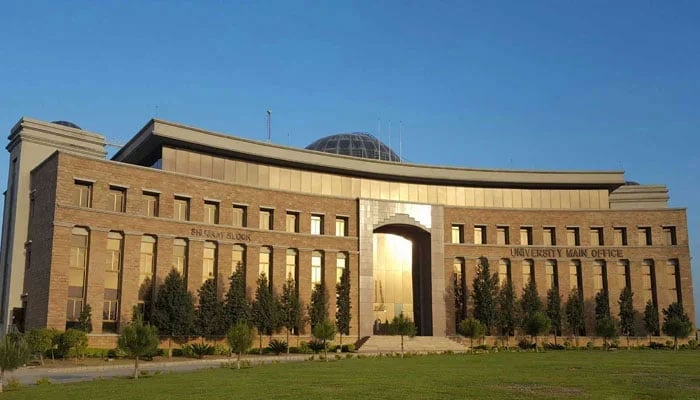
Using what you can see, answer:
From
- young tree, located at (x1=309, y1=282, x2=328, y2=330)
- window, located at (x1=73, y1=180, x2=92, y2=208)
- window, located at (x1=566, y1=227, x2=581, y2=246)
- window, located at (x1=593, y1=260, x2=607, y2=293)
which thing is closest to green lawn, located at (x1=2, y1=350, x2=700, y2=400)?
window, located at (x1=73, y1=180, x2=92, y2=208)

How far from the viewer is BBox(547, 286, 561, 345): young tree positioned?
2459 inches

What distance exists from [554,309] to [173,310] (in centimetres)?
3435

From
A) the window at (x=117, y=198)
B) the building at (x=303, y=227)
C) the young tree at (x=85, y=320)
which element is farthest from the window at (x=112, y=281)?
the young tree at (x=85, y=320)

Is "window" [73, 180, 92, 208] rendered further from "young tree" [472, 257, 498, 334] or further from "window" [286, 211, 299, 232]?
"young tree" [472, 257, 498, 334]

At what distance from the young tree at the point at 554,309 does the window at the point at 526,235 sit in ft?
18.1

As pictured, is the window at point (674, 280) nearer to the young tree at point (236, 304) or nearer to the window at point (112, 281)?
the young tree at point (236, 304)

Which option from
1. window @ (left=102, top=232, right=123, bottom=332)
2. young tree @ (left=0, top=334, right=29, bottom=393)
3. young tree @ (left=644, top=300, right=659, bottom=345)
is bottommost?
young tree @ (left=0, top=334, right=29, bottom=393)

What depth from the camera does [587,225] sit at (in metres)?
67.2

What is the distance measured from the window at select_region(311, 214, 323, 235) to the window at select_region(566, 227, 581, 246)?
2463cm

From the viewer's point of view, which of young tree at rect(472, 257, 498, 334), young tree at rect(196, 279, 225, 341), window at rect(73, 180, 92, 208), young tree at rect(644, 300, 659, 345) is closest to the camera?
window at rect(73, 180, 92, 208)

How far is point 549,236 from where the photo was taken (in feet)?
222

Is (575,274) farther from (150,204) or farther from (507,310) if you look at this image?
(150,204)

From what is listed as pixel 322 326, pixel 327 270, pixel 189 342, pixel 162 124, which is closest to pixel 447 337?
pixel 327 270

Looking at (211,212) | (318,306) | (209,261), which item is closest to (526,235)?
(318,306)
